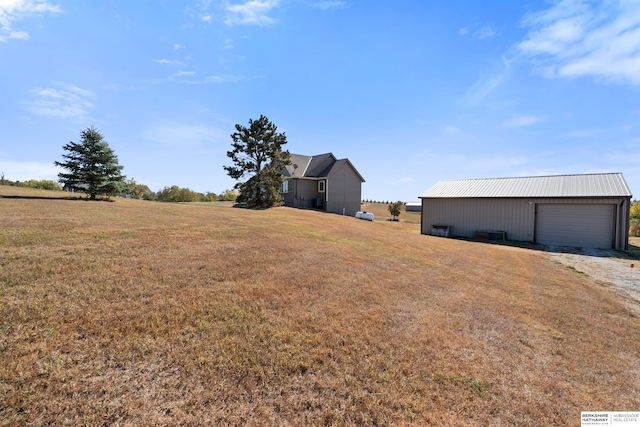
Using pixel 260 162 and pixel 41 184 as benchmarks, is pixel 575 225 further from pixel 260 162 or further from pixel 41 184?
pixel 41 184

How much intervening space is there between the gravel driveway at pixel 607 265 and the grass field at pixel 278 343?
2.47m

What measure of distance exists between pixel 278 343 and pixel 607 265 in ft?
51.3

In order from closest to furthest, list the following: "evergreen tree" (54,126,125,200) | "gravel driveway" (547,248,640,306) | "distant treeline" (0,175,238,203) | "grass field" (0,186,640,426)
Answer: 1. "grass field" (0,186,640,426)
2. "gravel driveway" (547,248,640,306)
3. "evergreen tree" (54,126,125,200)
4. "distant treeline" (0,175,238,203)

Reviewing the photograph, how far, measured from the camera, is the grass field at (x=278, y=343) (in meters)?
2.74

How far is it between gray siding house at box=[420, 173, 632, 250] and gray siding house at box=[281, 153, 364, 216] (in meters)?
10.5

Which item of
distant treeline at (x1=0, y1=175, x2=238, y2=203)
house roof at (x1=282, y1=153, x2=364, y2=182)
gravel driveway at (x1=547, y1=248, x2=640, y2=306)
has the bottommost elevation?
gravel driveway at (x1=547, y1=248, x2=640, y2=306)

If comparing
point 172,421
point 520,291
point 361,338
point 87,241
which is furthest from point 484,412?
point 87,241

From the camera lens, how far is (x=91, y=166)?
16562mm

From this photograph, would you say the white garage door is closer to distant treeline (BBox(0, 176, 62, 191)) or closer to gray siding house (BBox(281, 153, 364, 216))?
gray siding house (BBox(281, 153, 364, 216))

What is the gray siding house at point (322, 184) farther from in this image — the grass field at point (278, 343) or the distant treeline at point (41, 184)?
the distant treeline at point (41, 184)

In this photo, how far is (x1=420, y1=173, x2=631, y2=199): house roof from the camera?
17250 mm

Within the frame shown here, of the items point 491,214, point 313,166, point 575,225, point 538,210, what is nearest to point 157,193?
point 313,166

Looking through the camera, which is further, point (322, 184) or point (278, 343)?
point (322, 184)

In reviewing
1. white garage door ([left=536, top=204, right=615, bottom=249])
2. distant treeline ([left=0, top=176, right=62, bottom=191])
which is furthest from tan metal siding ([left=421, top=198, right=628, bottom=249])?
distant treeline ([left=0, top=176, right=62, bottom=191])
